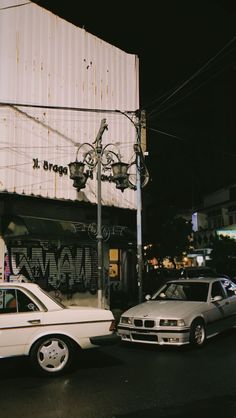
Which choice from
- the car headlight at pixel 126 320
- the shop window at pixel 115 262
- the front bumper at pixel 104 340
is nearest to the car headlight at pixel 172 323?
the car headlight at pixel 126 320

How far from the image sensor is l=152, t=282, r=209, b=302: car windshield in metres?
9.85

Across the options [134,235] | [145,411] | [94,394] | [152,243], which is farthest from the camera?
[152,243]

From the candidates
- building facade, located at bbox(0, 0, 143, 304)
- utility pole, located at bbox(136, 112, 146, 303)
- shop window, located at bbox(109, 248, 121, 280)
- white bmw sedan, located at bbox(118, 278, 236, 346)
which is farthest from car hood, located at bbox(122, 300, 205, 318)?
shop window, located at bbox(109, 248, 121, 280)

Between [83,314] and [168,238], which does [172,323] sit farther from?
[168,238]

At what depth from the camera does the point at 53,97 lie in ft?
51.9

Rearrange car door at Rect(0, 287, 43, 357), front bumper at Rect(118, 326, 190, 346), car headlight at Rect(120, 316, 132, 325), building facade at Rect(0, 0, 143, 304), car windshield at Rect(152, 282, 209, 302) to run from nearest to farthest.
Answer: car door at Rect(0, 287, 43, 357) → front bumper at Rect(118, 326, 190, 346) → car headlight at Rect(120, 316, 132, 325) → car windshield at Rect(152, 282, 209, 302) → building facade at Rect(0, 0, 143, 304)

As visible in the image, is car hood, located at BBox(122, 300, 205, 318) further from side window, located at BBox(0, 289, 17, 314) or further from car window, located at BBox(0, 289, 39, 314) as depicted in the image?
side window, located at BBox(0, 289, 17, 314)

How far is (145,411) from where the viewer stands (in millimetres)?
4871

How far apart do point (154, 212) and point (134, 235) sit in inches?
784

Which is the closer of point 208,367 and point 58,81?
point 208,367

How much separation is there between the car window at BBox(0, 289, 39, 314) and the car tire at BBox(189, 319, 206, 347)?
355 centimetres

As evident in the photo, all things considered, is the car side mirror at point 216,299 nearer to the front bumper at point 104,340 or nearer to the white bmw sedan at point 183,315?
the white bmw sedan at point 183,315

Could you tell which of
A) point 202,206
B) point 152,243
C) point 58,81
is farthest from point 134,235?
point 202,206

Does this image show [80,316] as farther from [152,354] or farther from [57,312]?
[152,354]
